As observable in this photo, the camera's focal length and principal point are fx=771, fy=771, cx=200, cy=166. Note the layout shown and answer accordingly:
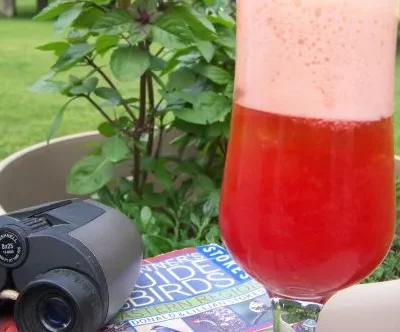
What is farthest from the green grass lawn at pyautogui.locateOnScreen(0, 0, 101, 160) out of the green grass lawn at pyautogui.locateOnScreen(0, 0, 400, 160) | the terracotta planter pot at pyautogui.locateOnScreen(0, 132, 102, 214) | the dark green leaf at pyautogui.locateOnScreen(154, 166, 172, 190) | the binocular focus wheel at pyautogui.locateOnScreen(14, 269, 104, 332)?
the binocular focus wheel at pyautogui.locateOnScreen(14, 269, 104, 332)

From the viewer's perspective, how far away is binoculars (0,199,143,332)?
0.74 metres

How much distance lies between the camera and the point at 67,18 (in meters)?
1.09

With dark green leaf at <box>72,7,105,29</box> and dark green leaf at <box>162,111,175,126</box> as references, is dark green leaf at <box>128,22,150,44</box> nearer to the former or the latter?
dark green leaf at <box>72,7,105,29</box>

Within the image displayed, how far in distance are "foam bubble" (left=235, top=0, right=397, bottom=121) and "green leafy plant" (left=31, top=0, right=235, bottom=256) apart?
456mm

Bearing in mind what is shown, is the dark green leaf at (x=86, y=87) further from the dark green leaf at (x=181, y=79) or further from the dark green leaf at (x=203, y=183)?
the dark green leaf at (x=203, y=183)

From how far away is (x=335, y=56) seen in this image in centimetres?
60

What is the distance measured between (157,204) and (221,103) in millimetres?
212

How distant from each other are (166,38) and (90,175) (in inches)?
10.1

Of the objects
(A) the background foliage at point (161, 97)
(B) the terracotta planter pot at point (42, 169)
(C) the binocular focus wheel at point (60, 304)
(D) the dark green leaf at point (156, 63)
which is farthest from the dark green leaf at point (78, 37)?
(C) the binocular focus wheel at point (60, 304)

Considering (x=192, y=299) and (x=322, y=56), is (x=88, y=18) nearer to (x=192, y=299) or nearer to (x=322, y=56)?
(x=192, y=299)

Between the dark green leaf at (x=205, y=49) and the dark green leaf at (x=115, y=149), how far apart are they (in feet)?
0.59

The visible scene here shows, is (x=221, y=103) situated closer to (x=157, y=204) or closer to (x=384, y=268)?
(x=157, y=204)

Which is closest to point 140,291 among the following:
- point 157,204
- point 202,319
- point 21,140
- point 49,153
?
point 202,319

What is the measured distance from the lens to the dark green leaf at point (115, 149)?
44.5 inches
